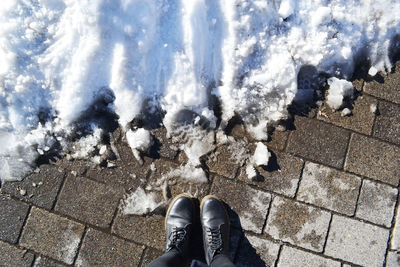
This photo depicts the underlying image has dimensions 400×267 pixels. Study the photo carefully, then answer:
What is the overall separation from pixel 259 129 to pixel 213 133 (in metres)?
0.40

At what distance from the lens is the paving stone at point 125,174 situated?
9.18 feet

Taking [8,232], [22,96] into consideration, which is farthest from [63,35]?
[8,232]

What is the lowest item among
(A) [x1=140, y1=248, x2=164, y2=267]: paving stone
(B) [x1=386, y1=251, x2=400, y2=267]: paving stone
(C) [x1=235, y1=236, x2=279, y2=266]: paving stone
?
(B) [x1=386, y1=251, x2=400, y2=267]: paving stone

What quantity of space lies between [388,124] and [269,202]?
125cm

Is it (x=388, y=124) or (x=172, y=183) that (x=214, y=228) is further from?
(x=388, y=124)

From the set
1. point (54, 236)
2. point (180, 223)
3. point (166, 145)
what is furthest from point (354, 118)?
point (54, 236)

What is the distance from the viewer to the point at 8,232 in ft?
9.21

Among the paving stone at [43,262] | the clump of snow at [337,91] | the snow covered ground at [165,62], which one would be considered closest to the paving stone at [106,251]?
the paving stone at [43,262]

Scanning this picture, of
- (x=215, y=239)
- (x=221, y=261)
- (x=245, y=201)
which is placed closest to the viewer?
(x=221, y=261)

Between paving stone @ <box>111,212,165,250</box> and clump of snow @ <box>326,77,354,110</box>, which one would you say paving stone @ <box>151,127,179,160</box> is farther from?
clump of snow @ <box>326,77,354,110</box>

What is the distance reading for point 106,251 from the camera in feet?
9.07

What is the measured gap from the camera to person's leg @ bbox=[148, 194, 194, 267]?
267 cm

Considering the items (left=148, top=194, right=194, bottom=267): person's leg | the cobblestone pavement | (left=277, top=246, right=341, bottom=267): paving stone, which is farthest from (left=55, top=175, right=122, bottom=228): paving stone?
(left=277, top=246, right=341, bottom=267): paving stone

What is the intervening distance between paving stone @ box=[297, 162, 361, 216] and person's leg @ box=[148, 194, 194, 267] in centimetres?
97
